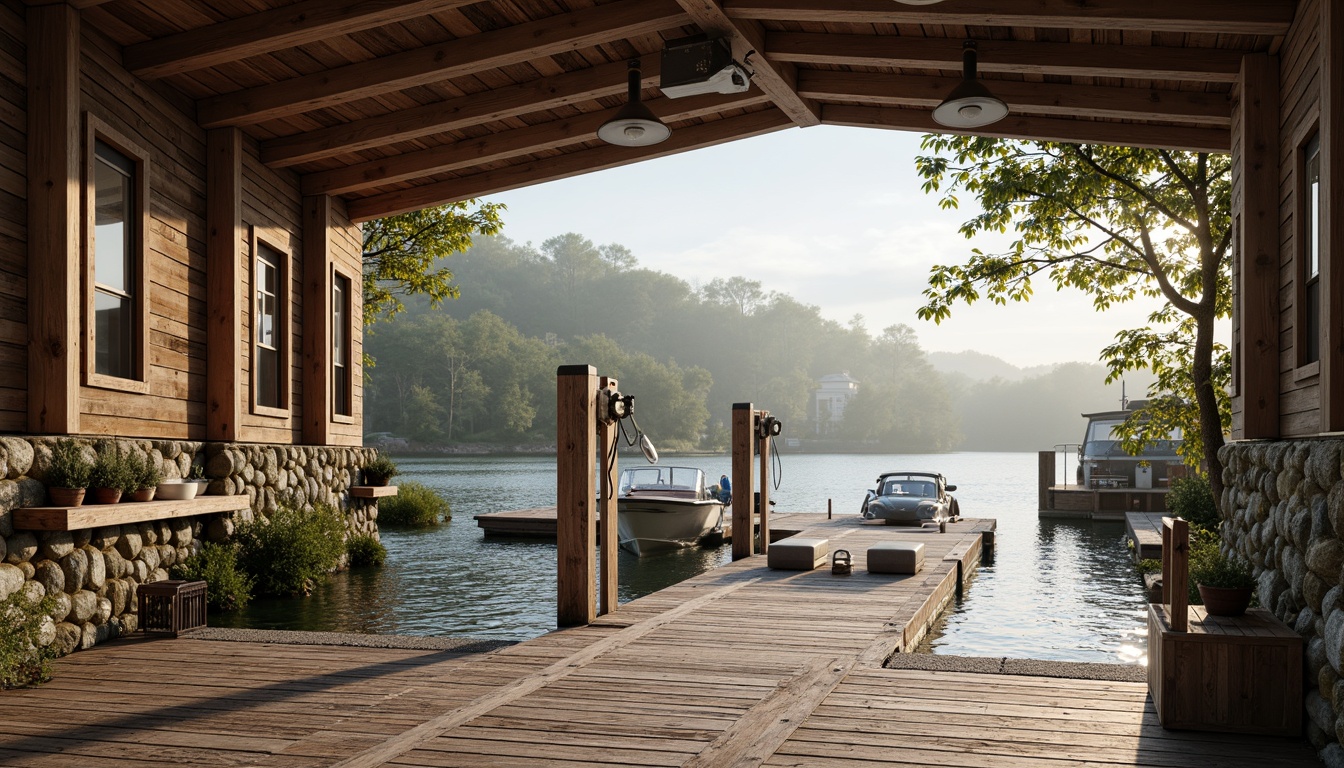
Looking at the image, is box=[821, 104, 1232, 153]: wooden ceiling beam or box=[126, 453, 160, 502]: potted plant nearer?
box=[126, 453, 160, 502]: potted plant

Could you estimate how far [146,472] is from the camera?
7.78m

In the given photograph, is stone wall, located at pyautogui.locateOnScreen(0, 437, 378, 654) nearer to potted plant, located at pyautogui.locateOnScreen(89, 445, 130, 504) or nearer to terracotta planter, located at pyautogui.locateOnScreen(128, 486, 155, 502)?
potted plant, located at pyautogui.locateOnScreen(89, 445, 130, 504)

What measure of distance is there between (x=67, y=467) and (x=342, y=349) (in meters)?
6.10

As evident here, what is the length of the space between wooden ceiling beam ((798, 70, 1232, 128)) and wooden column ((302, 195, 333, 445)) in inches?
221

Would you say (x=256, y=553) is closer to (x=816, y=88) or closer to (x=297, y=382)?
(x=297, y=382)

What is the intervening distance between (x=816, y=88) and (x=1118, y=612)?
7443 millimetres

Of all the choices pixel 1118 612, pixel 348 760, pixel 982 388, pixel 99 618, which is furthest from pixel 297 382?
pixel 982 388

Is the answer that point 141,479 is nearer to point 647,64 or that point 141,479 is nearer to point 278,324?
point 278,324

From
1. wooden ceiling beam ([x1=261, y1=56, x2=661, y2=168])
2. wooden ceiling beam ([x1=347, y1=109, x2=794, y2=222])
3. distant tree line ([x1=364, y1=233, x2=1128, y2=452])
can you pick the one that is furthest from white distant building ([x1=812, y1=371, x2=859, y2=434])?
wooden ceiling beam ([x1=261, y1=56, x2=661, y2=168])

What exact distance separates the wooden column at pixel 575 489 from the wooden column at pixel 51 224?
10.7 ft

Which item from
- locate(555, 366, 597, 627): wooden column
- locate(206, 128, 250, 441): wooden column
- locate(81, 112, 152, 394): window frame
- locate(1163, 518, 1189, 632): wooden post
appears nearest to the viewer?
locate(1163, 518, 1189, 632): wooden post

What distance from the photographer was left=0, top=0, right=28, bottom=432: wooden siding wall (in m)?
6.67

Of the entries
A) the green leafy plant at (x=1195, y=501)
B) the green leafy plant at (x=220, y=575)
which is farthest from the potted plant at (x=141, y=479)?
the green leafy plant at (x=1195, y=501)

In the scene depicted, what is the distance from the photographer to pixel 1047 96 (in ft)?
27.8
